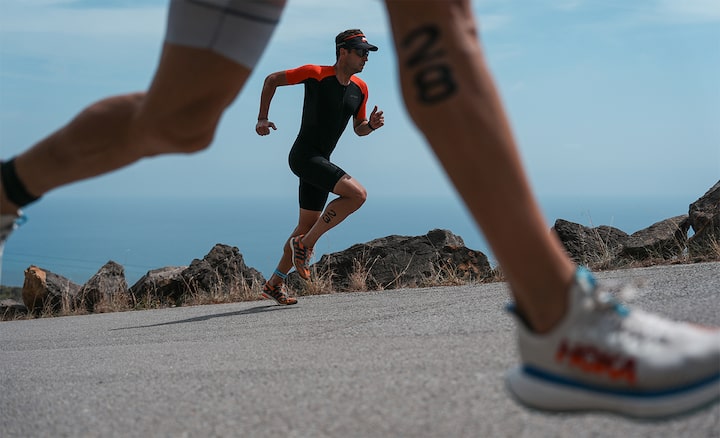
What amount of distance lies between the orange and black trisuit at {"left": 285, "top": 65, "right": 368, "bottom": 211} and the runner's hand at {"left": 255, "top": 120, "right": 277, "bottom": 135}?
0.41 meters

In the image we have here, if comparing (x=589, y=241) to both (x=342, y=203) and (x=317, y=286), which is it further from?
(x=317, y=286)

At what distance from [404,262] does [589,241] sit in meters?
1.97

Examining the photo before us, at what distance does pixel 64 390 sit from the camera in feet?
9.45

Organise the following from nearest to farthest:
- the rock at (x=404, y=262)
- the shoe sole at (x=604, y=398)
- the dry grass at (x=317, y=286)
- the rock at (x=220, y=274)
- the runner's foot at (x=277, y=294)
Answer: the shoe sole at (x=604, y=398), the runner's foot at (x=277, y=294), the rock at (x=404, y=262), the dry grass at (x=317, y=286), the rock at (x=220, y=274)

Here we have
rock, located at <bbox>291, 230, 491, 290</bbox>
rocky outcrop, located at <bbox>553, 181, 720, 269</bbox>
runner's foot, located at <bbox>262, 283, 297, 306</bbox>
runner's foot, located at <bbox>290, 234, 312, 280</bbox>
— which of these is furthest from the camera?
rock, located at <bbox>291, 230, 491, 290</bbox>

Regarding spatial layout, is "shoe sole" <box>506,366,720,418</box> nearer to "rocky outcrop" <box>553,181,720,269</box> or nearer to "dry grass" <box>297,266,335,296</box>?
"rocky outcrop" <box>553,181,720,269</box>

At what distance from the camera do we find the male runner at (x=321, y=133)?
7.92m

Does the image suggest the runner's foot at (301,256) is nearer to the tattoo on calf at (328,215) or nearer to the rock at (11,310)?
the tattoo on calf at (328,215)

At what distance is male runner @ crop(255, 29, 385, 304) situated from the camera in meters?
7.92

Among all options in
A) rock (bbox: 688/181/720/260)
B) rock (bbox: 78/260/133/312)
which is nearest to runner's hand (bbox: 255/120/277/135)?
rock (bbox: 78/260/133/312)

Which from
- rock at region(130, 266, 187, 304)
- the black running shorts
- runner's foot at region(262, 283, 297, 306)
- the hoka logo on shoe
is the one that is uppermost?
the black running shorts

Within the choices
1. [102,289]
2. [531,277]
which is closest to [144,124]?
[531,277]

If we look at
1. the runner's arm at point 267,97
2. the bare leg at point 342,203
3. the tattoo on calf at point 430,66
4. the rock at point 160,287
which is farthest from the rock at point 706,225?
the tattoo on calf at point 430,66

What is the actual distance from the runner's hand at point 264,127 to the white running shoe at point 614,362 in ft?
21.2
